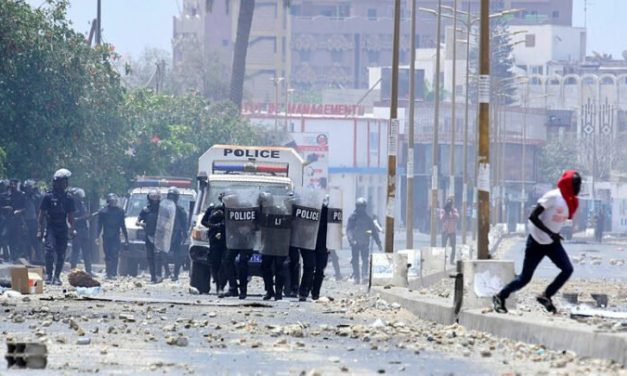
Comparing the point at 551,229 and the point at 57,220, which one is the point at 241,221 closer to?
the point at 57,220

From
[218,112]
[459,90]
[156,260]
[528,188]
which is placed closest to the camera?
[156,260]

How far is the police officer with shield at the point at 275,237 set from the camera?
26812 millimetres

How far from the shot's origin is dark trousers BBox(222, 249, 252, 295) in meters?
27.5

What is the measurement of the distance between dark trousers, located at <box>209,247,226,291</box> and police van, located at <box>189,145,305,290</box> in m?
2.10

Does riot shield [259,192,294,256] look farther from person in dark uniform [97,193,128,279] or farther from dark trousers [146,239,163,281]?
person in dark uniform [97,193,128,279]

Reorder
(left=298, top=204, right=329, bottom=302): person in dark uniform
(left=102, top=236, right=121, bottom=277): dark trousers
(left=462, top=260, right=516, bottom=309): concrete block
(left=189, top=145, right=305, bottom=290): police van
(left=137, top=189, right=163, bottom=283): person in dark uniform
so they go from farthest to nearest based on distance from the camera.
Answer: (left=102, top=236, right=121, bottom=277): dark trousers, (left=137, top=189, right=163, bottom=283): person in dark uniform, (left=189, top=145, right=305, bottom=290): police van, (left=298, top=204, right=329, bottom=302): person in dark uniform, (left=462, top=260, right=516, bottom=309): concrete block

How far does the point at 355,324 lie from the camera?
67.8 ft

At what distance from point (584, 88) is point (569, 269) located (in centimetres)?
16765

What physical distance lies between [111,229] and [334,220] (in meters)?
13.2

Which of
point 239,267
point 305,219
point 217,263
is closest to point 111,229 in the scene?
point 217,263

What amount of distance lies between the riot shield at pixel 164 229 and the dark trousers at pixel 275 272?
10.1 meters

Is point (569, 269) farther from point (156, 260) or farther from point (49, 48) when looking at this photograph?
point (49, 48)

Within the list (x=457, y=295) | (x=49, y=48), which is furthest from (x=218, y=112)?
(x=457, y=295)

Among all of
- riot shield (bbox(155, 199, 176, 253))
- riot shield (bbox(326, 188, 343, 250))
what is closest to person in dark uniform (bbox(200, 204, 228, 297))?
riot shield (bbox(326, 188, 343, 250))
